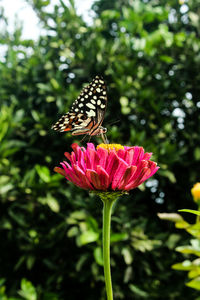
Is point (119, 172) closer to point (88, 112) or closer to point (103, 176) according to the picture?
point (103, 176)

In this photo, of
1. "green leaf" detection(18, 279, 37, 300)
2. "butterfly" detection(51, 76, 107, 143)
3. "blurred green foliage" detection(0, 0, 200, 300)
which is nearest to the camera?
"butterfly" detection(51, 76, 107, 143)

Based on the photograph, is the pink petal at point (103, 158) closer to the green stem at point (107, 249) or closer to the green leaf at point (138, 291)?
the green stem at point (107, 249)

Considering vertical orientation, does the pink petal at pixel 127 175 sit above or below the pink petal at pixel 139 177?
above

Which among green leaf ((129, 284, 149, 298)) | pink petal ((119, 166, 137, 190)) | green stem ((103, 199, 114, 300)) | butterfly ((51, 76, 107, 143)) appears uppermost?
butterfly ((51, 76, 107, 143))

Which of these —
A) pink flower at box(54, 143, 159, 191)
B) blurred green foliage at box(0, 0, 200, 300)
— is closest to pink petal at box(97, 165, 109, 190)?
pink flower at box(54, 143, 159, 191)

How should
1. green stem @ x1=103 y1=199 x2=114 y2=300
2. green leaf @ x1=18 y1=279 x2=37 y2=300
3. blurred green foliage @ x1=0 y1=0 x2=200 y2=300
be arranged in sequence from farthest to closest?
blurred green foliage @ x1=0 y1=0 x2=200 y2=300
green leaf @ x1=18 y1=279 x2=37 y2=300
green stem @ x1=103 y1=199 x2=114 y2=300

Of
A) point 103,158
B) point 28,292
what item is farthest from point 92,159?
point 28,292

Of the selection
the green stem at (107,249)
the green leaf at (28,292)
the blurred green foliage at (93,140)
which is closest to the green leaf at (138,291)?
the blurred green foliage at (93,140)

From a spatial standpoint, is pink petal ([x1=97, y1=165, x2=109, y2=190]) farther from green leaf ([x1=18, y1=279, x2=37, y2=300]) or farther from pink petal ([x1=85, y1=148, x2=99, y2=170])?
green leaf ([x1=18, y1=279, x2=37, y2=300])
